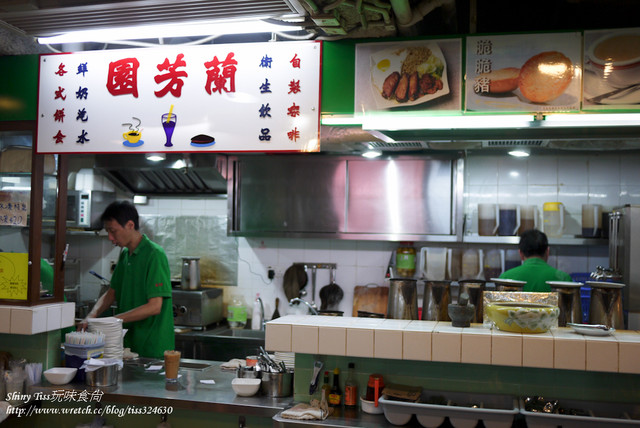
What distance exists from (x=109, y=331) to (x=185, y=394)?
0.84m

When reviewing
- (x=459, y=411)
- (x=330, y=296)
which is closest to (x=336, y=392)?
(x=459, y=411)

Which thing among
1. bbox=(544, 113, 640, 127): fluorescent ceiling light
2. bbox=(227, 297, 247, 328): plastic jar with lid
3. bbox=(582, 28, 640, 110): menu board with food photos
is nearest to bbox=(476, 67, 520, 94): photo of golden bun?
bbox=(544, 113, 640, 127): fluorescent ceiling light

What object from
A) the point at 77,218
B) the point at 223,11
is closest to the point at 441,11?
the point at 223,11

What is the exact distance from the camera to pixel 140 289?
185 inches

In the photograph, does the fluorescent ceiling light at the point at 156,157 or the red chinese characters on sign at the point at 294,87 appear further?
the fluorescent ceiling light at the point at 156,157

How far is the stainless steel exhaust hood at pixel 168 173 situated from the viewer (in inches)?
260

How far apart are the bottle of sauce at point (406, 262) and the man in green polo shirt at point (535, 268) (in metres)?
1.58

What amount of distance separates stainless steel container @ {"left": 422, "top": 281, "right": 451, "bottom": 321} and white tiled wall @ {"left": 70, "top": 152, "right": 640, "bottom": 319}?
2772 millimetres

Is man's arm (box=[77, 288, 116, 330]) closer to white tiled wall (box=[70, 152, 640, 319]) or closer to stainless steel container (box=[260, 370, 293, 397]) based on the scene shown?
stainless steel container (box=[260, 370, 293, 397])

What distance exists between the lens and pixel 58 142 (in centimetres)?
391

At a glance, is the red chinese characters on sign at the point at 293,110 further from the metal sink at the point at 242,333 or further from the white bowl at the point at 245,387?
the metal sink at the point at 242,333

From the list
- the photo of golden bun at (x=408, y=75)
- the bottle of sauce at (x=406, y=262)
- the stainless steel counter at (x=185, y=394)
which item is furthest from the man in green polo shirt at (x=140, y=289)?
the bottle of sauce at (x=406, y=262)

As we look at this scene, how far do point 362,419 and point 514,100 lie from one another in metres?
1.93

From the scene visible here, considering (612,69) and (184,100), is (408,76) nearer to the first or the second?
(612,69)
